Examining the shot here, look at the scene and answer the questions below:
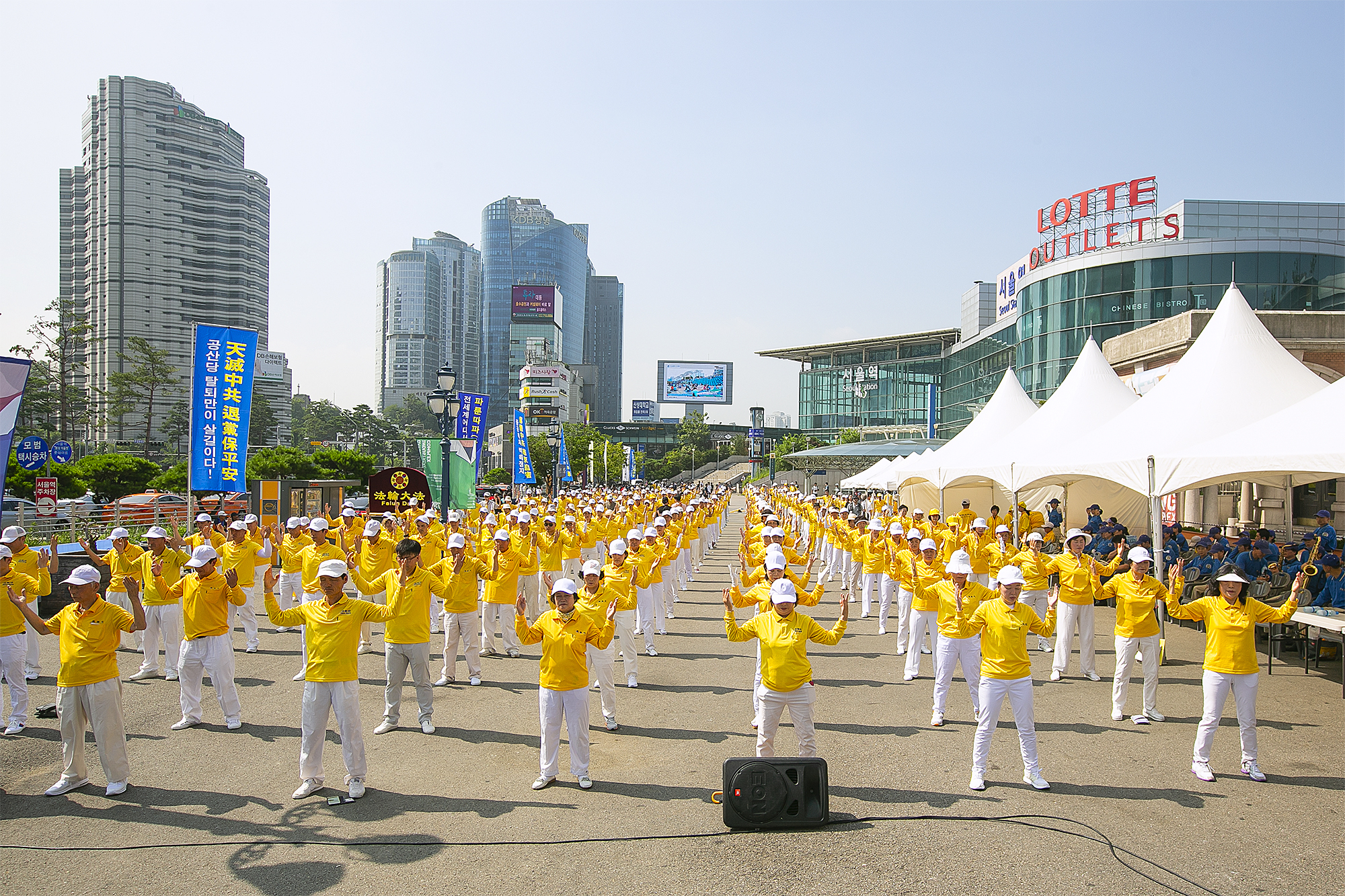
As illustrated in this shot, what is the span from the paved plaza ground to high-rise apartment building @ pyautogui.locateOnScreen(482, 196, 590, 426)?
16691 centimetres

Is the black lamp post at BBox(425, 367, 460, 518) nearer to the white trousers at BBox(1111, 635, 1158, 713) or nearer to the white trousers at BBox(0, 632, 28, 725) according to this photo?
the white trousers at BBox(0, 632, 28, 725)

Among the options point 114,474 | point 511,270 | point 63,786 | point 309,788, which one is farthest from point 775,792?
point 511,270

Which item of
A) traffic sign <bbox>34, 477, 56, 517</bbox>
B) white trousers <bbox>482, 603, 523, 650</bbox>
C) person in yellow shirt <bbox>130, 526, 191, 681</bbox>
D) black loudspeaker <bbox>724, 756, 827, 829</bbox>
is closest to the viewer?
black loudspeaker <bbox>724, 756, 827, 829</bbox>

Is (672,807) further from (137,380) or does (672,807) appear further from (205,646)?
(137,380)

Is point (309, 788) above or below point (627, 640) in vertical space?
below

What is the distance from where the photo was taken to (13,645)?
777 centimetres

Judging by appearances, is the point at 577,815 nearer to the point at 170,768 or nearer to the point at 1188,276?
the point at 170,768

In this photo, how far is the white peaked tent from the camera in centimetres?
1312

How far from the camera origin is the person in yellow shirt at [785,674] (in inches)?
250

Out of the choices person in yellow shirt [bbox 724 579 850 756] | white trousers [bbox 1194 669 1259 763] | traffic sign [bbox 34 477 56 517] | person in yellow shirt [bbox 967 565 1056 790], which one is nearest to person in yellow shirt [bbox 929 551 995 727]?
person in yellow shirt [bbox 967 565 1056 790]

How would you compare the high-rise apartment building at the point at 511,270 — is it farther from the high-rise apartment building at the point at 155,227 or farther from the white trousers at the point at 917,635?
the white trousers at the point at 917,635

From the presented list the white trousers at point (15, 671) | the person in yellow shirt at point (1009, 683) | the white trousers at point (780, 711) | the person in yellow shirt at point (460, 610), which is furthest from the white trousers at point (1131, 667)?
the white trousers at point (15, 671)

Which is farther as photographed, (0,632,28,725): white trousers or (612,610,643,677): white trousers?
(612,610,643,677): white trousers

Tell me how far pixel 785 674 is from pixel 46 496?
19275mm
